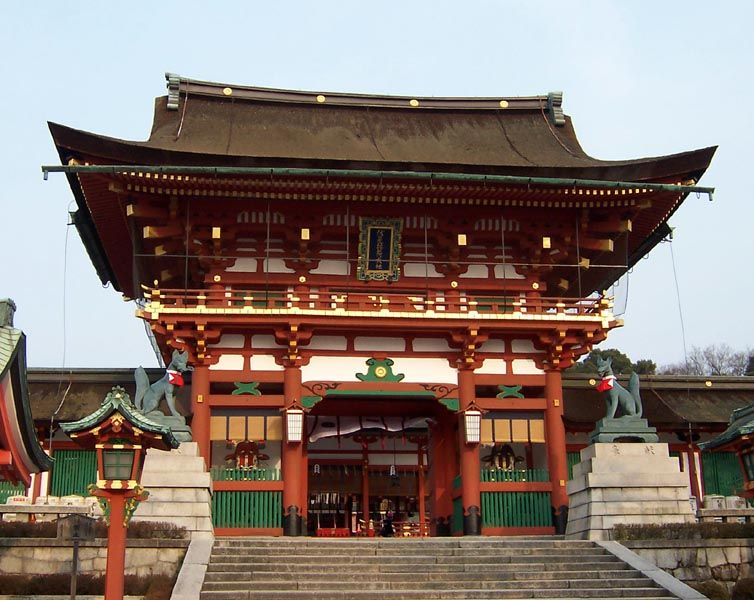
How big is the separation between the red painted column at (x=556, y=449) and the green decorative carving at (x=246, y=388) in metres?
7.17

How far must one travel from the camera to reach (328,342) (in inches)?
935

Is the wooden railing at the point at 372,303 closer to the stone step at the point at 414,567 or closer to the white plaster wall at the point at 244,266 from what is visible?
the white plaster wall at the point at 244,266

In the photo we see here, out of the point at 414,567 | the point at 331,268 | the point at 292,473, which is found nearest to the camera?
the point at 414,567

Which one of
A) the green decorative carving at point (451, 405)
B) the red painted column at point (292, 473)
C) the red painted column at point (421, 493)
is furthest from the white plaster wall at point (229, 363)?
the red painted column at point (421, 493)

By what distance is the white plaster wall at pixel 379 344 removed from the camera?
23828 mm

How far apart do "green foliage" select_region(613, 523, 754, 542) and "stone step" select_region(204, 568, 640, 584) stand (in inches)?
67.5

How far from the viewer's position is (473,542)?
19328mm

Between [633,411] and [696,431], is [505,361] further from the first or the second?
[696,431]

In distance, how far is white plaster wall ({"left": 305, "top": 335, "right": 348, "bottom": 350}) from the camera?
77.6 ft

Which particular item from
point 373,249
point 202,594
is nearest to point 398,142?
point 373,249

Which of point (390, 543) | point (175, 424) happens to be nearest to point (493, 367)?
point (390, 543)

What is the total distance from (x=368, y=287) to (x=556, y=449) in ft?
20.3

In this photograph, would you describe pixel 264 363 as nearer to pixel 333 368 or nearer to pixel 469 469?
pixel 333 368

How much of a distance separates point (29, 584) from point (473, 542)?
8.42 meters
